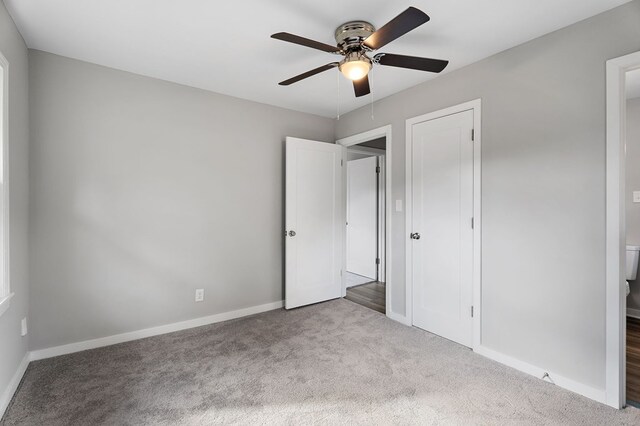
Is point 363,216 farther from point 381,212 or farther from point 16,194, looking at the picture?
point 16,194

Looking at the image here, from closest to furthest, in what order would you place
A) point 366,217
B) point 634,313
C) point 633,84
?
point 633,84, point 634,313, point 366,217

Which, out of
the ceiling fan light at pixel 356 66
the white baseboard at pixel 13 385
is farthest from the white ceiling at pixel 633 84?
the white baseboard at pixel 13 385

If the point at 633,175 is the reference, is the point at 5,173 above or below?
below

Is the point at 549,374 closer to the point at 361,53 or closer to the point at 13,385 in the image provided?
the point at 361,53

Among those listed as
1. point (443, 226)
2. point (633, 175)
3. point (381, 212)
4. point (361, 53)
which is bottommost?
point (443, 226)

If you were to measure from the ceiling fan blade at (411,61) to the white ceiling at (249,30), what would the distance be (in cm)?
29

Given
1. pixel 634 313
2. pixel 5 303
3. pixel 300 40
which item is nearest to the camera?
pixel 300 40

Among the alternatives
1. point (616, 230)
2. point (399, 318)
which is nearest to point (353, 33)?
point (616, 230)

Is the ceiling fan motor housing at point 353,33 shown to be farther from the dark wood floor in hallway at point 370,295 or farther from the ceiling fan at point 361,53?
the dark wood floor in hallway at point 370,295

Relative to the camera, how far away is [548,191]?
2127 millimetres

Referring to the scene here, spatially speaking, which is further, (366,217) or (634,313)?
(366,217)

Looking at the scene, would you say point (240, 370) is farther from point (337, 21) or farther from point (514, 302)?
point (337, 21)

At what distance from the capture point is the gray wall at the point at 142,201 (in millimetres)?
2428

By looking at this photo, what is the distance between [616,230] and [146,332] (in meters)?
3.76
